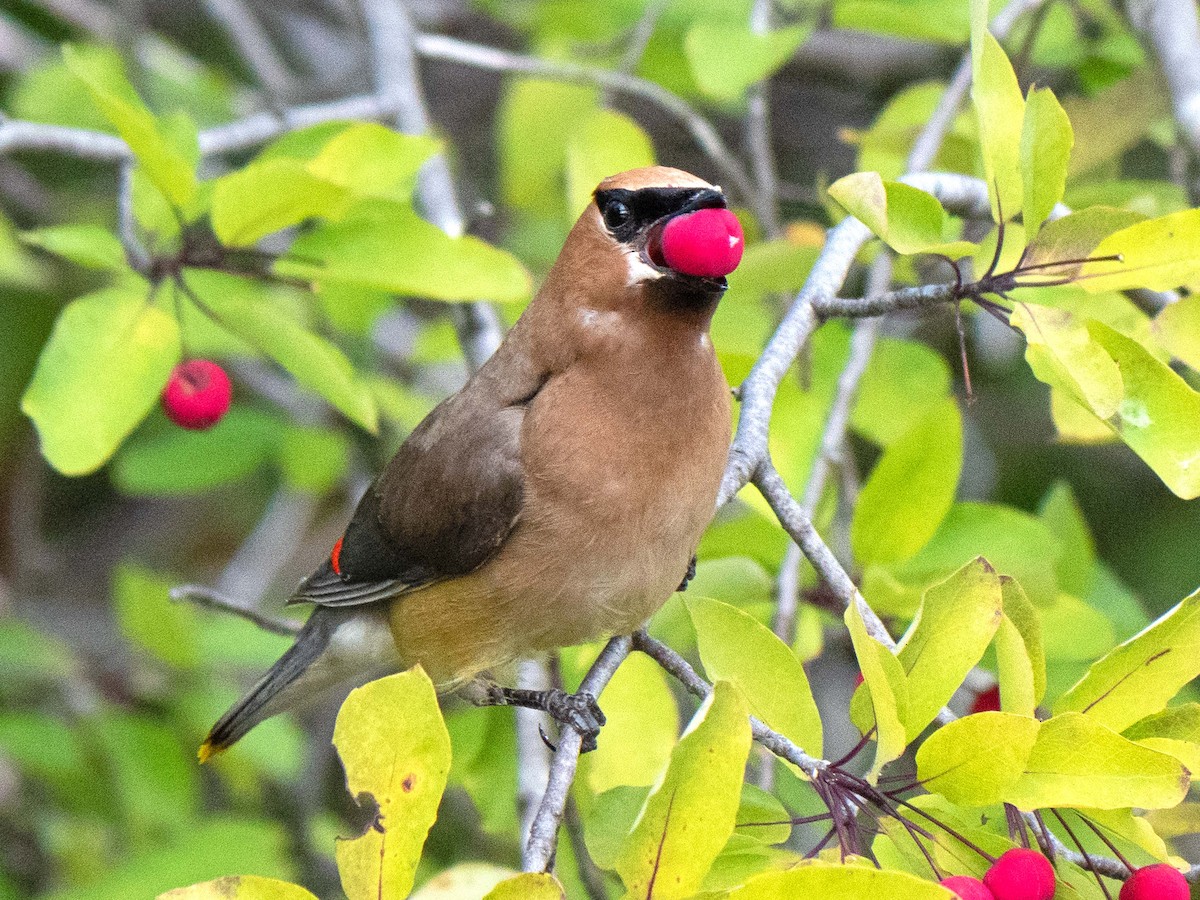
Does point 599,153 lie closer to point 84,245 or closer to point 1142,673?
point 84,245

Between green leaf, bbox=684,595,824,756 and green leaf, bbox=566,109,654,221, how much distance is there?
144cm

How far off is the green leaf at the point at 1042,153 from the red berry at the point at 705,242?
1.28 ft

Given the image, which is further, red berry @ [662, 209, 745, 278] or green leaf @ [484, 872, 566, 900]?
red berry @ [662, 209, 745, 278]

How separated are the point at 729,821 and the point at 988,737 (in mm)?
300

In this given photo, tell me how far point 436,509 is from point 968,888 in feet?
4.20

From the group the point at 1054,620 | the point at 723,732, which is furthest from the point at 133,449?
the point at 723,732

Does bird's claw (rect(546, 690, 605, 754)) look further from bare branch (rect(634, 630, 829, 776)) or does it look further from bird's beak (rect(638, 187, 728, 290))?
bird's beak (rect(638, 187, 728, 290))

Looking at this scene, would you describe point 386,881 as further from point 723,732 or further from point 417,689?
point 723,732

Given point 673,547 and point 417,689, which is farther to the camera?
point 673,547

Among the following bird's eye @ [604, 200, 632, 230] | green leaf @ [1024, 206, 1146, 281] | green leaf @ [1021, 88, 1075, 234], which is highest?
green leaf @ [1021, 88, 1075, 234]

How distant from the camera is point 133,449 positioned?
4.20 meters

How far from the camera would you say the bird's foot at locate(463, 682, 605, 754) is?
215cm

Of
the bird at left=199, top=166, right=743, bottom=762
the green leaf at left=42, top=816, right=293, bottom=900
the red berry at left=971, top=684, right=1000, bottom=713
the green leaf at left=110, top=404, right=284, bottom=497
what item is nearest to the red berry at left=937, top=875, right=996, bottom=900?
the bird at left=199, top=166, right=743, bottom=762

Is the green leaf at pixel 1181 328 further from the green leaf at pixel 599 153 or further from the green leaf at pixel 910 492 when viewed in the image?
the green leaf at pixel 599 153
